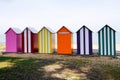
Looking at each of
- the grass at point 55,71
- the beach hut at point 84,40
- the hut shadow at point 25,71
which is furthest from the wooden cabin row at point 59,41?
the hut shadow at point 25,71

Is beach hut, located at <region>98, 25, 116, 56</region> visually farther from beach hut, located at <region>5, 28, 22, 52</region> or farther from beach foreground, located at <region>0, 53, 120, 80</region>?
beach hut, located at <region>5, 28, 22, 52</region>

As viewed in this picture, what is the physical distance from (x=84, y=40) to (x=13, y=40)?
572 centimetres

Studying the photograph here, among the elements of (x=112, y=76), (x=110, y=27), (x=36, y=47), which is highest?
(x=110, y=27)

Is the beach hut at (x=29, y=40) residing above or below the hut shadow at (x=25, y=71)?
above

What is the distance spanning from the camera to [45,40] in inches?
695

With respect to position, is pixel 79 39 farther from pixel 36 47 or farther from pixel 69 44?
pixel 36 47

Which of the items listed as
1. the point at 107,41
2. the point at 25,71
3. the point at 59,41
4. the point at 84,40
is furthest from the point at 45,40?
the point at 25,71

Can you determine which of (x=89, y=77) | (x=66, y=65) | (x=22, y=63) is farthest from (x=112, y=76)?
A: (x=22, y=63)

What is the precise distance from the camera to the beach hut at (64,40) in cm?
1692

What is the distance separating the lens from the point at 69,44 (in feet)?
55.6

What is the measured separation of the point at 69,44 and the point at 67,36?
598 millimetres

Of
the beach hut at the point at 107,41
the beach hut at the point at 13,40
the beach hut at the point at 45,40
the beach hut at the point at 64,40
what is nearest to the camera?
the beach hut at the point at 107,41

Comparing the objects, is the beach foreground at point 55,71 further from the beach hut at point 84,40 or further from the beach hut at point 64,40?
the beach hut at point 64,40

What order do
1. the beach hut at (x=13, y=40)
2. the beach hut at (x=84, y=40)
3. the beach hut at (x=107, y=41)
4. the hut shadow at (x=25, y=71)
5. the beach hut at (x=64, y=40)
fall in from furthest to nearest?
1. the beach hut at (x=13, y=40)
2. the beach hut at (x=64, y=40)
3. the beach hut at (x=84, y=40)
4. the beach hut at (x=107, y=41)
5. the hut shadow at (x=25, y=71)
